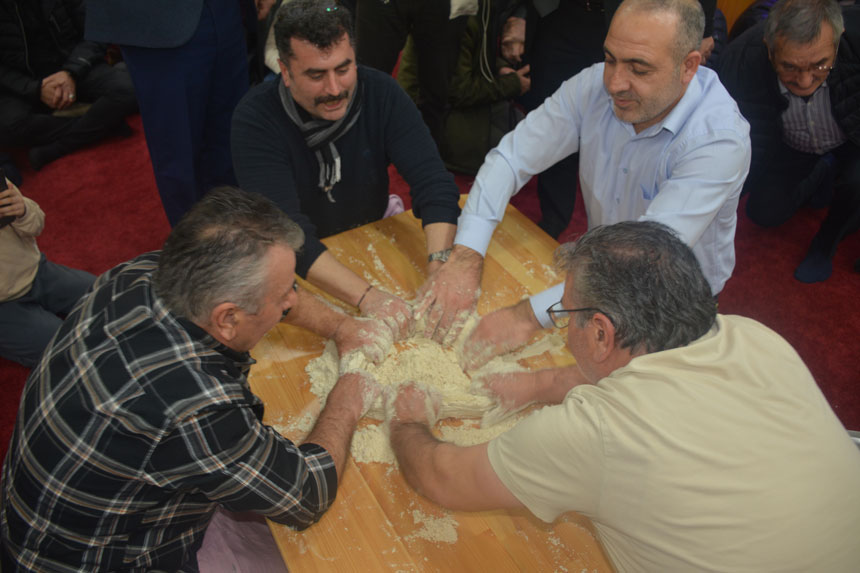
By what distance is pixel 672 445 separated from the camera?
3.72 ft

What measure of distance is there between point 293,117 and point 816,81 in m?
2.59

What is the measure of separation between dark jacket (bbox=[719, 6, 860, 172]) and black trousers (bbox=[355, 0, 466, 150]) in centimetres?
154

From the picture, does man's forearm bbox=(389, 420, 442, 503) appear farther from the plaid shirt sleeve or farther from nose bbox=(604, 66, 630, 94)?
nose bbox=(604, 66, 630, 94)

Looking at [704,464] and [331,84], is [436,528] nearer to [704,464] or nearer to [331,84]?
[704,464]

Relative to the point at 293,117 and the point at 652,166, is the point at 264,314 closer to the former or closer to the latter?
the point at 293,117

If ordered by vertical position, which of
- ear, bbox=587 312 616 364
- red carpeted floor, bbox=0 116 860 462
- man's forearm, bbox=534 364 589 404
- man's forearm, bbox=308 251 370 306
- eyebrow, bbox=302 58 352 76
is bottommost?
red carpeted floor, bbox=0 116 860 462

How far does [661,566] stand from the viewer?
1.20 metres

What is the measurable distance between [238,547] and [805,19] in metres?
3.20

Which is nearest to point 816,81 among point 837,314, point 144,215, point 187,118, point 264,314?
point 837,314

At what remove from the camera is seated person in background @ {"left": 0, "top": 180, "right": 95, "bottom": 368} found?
2.56 meters

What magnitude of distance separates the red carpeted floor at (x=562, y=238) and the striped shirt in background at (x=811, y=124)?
0.71 metres

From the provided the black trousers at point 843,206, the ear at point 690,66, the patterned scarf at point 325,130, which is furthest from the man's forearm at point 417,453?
the black trousers at point 843,206

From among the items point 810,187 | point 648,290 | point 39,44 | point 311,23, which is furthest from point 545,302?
point 39,44

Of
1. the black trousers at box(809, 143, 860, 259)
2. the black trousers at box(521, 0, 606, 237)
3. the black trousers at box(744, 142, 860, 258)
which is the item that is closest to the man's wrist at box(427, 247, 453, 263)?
the black trousers at box(521, 0, 606, 237)
